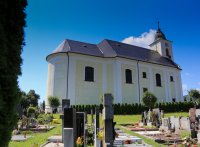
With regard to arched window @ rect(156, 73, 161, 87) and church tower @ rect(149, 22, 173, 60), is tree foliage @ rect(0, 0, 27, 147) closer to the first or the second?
arched window @ rect(156, 73, 161, 87)

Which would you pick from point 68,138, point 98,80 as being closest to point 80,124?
point 68,138

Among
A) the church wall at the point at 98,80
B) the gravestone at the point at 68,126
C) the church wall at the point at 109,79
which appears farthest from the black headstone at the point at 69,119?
the church wall at the point at 109,79

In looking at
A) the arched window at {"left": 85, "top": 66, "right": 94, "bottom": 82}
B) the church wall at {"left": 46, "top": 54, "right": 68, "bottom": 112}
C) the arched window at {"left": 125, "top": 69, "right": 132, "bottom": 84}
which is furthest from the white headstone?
the arched window at {"left": 125, "top": 69, "right": 132, "bottom": 84}

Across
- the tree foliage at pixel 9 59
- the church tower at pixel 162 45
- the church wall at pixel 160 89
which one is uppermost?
the church tower at pixel 162 45

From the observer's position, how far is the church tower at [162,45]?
38.4 meters

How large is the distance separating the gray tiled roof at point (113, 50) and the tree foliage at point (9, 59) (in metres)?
23.5

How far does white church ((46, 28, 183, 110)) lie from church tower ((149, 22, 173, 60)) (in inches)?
110

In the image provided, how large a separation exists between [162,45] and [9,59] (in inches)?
1492

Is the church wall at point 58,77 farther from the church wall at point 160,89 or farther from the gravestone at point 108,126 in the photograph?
the gravestone at point 108,126

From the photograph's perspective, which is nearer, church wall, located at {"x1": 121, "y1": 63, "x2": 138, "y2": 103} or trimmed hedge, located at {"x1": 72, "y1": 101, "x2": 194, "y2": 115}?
trimmed hedge, located at {"x1": 72, "y1": 101, "x2": 194, "y2": 115}

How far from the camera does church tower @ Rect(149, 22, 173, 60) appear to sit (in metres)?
38.4

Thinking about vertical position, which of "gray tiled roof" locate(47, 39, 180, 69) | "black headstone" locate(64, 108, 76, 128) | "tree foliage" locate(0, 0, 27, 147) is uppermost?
"gray tiled roof" locate(47, 39, 180, 69)

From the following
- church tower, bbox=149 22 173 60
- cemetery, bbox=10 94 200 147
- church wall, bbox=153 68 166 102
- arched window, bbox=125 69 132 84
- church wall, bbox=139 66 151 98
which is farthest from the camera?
church tower, bbox=149 22 173 60

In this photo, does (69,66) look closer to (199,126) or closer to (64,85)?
(64,85)
